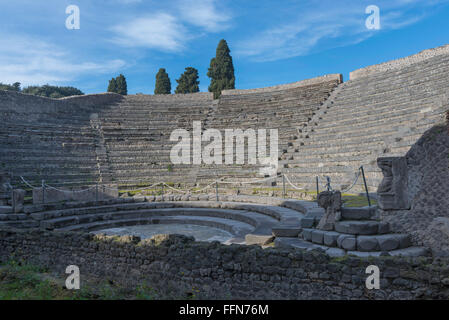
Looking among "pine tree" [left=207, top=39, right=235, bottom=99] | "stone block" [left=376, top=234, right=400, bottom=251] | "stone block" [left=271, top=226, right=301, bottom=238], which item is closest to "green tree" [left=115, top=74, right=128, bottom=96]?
"pine tree" [left=207, top=39, right=235, bottom=99]

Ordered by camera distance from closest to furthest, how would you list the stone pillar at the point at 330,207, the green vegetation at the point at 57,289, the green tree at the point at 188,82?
the green vegetation at the point at 57,289 < the stone pillar at the point at 330,207 < the green tree at the point at 188,82

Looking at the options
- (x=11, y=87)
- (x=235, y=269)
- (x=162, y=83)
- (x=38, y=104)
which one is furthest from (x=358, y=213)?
(x=11, y=87)

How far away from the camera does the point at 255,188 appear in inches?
543

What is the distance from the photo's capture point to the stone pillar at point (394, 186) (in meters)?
5.43

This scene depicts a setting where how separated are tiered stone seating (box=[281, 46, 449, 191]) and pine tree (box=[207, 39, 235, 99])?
14266 mm

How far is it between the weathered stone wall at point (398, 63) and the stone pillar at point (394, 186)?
56.5 ft

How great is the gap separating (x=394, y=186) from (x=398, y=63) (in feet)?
60.9

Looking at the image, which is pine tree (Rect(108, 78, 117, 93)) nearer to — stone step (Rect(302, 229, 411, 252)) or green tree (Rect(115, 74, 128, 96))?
green tree (Rect(115, 74, 128, 96))

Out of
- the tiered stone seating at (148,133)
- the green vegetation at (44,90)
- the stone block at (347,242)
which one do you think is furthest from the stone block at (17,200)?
the green vegetation at (44,90)

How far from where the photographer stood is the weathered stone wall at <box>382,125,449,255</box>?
4.81 metres

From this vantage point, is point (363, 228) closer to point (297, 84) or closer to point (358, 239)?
point (358, 239)

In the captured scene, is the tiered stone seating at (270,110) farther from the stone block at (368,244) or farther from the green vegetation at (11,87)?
the green vegetation at (11,87)
